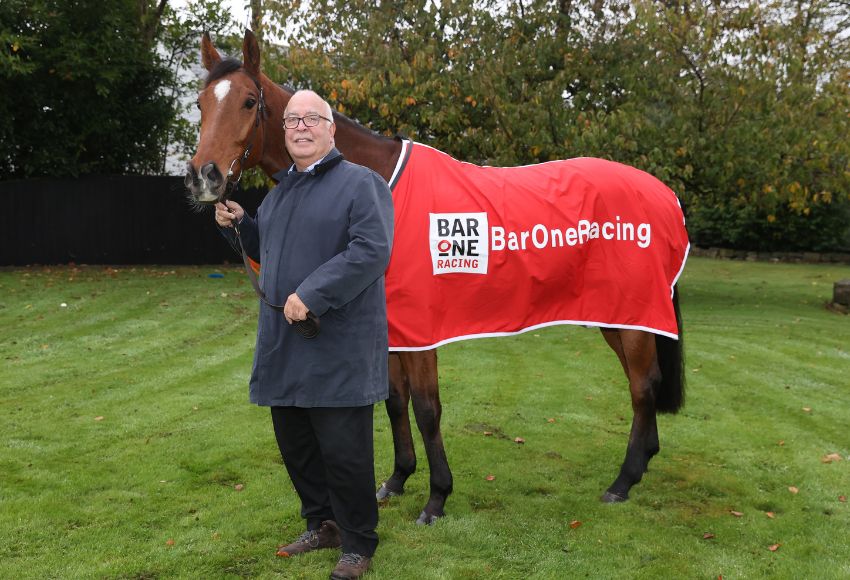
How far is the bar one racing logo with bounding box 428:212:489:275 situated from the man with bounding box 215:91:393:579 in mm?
715

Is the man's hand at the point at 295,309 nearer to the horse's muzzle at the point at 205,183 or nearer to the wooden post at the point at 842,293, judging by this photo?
the horse's muzzle at the point at 205,183

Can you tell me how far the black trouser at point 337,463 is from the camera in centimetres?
299

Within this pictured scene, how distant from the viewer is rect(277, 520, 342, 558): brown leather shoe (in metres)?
3.38

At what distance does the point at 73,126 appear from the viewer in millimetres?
14555

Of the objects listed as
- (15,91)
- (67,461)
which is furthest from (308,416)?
(15,91)

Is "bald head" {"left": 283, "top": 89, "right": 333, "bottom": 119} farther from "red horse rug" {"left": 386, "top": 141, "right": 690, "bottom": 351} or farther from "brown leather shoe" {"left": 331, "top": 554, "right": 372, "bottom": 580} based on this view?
"brown leather shoe" {"left": 331, "top": 554, "right": 372, "bottom": 580}

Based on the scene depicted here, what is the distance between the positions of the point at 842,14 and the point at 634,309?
17.7 metres

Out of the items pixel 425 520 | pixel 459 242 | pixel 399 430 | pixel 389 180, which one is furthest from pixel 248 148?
pixel 425 520

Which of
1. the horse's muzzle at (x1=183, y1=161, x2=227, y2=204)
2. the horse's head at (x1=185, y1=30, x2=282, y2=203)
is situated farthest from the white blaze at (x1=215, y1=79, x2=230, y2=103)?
the horse's muzzle at (x1=183, y1=161, x2=227, y2=204)

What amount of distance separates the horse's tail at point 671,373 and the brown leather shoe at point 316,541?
2.27 metres

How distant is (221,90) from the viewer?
3178 millimetres

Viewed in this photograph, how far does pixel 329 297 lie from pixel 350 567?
1.19m

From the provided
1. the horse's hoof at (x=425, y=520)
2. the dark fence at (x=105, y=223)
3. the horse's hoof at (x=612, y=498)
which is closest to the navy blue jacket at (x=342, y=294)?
the horse's hoof at (x=425, y=520)

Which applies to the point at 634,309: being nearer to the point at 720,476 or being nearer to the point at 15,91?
the point at 720,476
